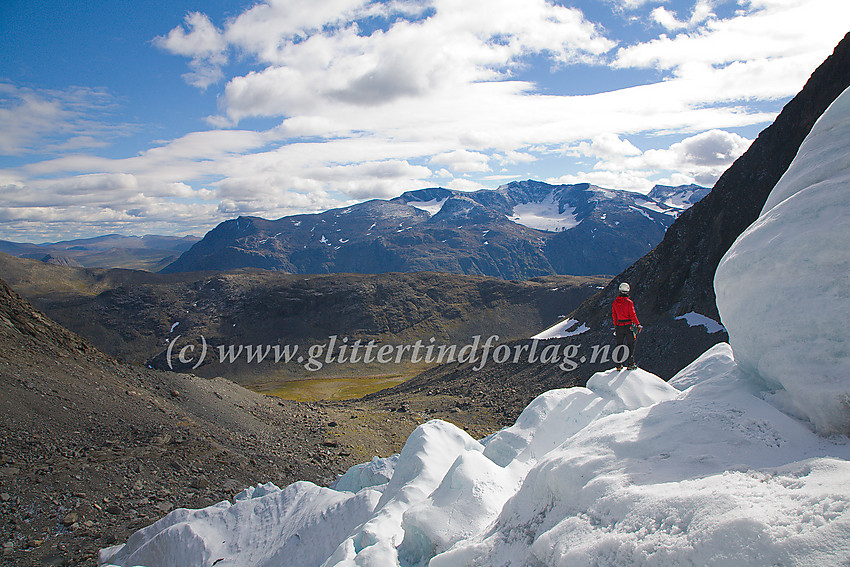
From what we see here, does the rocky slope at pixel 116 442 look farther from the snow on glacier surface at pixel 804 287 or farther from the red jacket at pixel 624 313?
the snow on glacier surface at pixel 804 287

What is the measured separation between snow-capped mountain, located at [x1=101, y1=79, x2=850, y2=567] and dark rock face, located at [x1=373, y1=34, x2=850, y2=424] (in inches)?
1188

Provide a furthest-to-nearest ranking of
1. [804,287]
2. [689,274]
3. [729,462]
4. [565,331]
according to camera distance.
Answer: [565,331]
[689,274]
[804,287]
[729,462]

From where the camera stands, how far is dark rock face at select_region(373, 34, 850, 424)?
40156 millimetres

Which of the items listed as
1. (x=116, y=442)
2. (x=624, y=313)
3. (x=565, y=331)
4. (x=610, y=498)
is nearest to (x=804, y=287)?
(x=610, y=498)

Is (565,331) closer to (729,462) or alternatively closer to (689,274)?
(689,274)

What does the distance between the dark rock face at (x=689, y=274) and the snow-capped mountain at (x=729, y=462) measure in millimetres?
30181

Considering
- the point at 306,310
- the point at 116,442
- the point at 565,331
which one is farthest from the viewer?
the point at 306,310

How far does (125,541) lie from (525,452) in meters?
13.0

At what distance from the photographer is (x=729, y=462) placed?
589 cm

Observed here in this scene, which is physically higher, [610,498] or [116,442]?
[610,498]

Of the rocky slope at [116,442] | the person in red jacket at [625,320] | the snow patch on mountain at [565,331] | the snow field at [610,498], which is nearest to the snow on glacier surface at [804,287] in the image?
the snow field at [610,498]

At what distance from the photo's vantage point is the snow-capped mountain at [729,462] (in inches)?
186

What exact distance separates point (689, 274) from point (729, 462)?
46.5 meters

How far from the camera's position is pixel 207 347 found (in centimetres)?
11575
